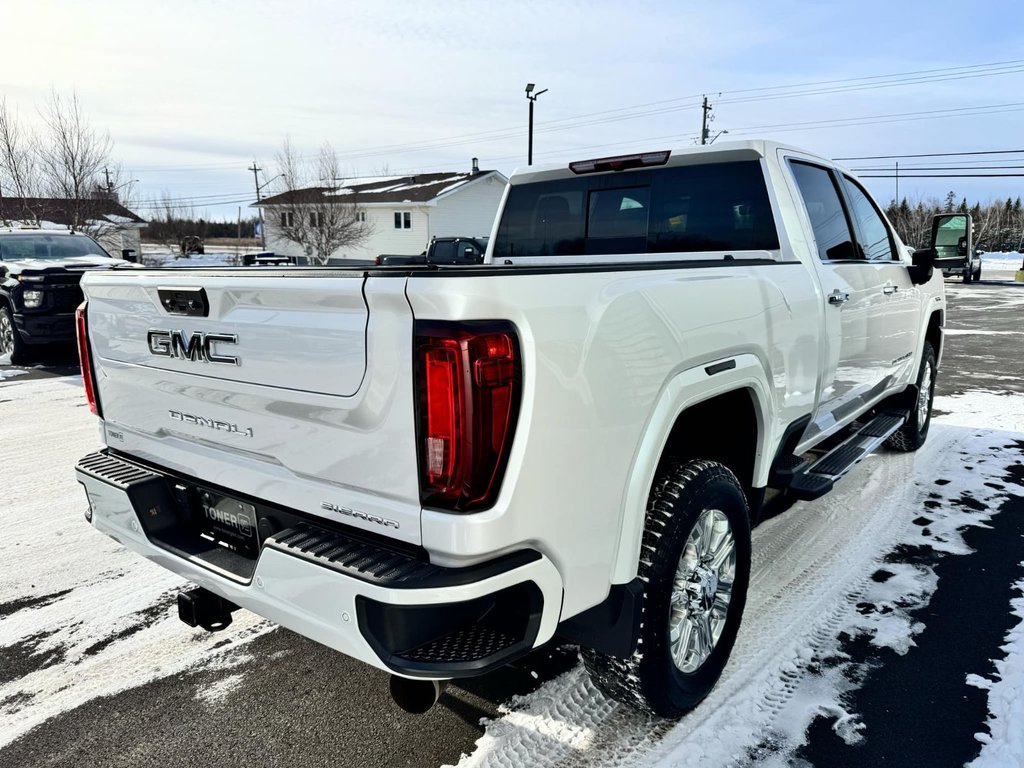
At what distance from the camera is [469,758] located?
239 cm

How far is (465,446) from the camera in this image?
1746mm

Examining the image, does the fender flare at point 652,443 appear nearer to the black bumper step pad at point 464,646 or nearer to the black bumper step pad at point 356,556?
the black bumper step pad at point 464,646

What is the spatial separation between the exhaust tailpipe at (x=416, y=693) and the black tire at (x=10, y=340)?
9.80 m

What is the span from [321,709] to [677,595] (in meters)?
1.38

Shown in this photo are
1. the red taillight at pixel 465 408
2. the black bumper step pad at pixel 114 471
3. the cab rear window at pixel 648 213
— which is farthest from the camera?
the cab rear window at pixel 648 213

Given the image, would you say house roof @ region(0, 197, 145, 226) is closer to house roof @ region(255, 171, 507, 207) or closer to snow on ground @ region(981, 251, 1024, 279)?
house roof @ region(255, 171, 507, 207)

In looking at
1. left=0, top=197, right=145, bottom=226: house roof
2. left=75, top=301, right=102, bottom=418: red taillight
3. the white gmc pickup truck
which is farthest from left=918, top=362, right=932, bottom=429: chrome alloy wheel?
left=0, top=197, right=145, bottom=226: house roof

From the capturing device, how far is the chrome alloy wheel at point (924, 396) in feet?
19.3

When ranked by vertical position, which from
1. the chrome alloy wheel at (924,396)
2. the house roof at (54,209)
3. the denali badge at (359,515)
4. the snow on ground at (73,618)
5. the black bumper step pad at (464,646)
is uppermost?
the house roof at (54,209)

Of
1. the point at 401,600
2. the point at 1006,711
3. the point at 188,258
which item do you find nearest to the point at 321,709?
the point at 401,600

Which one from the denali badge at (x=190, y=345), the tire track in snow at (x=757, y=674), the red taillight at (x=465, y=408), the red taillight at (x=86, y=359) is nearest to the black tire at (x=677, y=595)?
the tire track in snow at (x=757, y=674)

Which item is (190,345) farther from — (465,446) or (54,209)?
(54,209)

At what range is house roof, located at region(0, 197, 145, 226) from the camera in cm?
2053

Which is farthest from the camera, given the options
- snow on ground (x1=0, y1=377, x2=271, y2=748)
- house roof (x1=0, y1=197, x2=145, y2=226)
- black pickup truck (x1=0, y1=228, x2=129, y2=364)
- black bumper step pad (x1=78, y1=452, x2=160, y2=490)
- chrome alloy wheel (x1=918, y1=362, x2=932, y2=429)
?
house roof (x1=0, y1=197, x2=145, y2=226)
